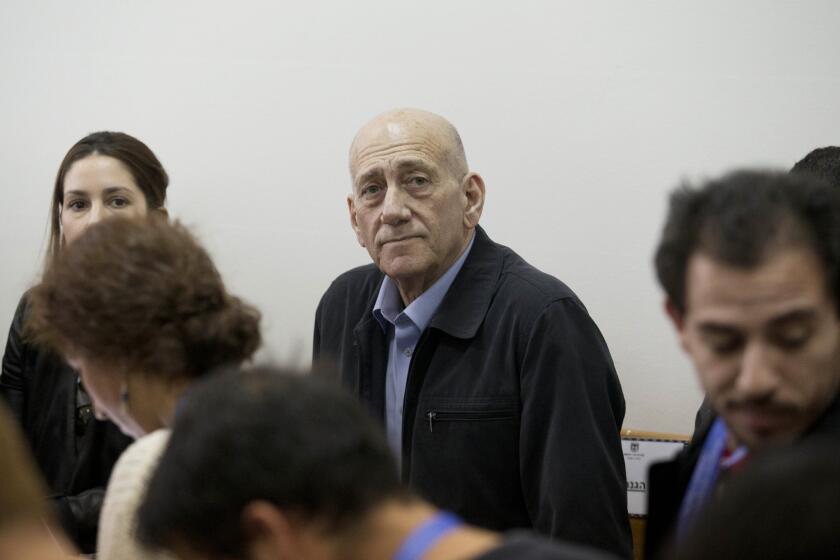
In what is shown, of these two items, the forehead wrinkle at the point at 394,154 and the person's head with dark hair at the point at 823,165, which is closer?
the person's head with dark hair at the point at 823,165

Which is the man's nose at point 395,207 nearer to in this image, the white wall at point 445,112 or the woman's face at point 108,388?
the white wall at point 445,112

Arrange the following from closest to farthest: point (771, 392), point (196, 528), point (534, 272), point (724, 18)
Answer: point (196, 528) < point (771, 392) < point (534, 272) < point (724, 18)

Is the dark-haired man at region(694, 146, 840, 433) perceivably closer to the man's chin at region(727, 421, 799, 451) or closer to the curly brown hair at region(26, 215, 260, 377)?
the man's chin at region(727, 421, 799, 451)

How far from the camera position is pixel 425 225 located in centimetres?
218

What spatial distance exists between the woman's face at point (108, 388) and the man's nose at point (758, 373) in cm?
85

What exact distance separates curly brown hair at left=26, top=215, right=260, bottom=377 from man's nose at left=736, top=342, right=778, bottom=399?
2.43 feet

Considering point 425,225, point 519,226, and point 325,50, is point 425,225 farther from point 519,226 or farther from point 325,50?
point 325,50

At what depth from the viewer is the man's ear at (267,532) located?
3.27 ft

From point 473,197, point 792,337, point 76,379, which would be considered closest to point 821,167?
point 473,197

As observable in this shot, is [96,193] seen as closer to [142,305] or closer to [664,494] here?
[142,305]

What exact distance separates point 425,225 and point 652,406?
2.98 feet

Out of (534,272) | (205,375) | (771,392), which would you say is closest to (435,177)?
(534,272)

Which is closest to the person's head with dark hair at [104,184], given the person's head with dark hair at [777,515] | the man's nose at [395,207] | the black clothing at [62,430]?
the black clothing at [62,430]

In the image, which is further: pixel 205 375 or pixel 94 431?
pixel 94 431
